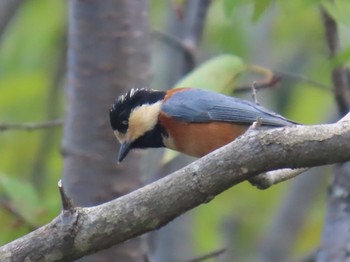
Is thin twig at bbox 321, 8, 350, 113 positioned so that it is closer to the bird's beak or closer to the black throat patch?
the black throat patch

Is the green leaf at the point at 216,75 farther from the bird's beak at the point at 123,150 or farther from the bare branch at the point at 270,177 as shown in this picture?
the bare branch at the point at 270,177

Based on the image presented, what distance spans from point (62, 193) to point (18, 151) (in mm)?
4349

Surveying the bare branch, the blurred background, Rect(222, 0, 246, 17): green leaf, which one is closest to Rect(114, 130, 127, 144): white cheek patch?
Rect(222, 0, 246, 17): green leaf

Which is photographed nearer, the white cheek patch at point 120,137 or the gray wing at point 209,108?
the gray wing at point 209,108

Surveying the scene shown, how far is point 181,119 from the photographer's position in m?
4.67

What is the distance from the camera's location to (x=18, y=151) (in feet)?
24.3

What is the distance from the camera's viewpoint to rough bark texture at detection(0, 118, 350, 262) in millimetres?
3168

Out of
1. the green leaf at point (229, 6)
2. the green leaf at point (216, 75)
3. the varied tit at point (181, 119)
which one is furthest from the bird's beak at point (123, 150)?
the green leaf at point (229, 6)

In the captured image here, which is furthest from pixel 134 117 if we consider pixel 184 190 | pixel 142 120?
pixel 184 190

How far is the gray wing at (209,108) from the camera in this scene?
14.9 feet

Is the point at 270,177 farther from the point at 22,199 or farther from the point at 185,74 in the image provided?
the point at 185,74

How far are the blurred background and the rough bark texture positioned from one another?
7.54ft

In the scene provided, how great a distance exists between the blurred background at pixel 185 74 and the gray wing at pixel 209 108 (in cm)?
102

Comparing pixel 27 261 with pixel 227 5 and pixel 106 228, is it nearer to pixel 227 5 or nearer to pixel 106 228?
pixel 106 228
